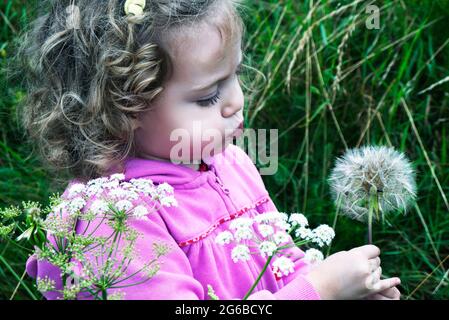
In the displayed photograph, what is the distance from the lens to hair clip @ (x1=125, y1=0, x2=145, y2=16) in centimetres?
197

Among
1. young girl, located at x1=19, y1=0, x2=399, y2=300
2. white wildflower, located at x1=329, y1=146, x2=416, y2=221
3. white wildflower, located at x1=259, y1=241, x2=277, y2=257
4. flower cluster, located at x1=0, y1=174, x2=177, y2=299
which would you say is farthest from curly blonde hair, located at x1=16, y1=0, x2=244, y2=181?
white wildflower, located at x1=259, y1=241, x2=277, y2=257

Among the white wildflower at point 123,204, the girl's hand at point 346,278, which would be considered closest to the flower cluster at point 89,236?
the white wildflower at point 123,204

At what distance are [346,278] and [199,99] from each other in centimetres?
62

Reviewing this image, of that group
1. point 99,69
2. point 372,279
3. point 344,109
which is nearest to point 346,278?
point 372,279

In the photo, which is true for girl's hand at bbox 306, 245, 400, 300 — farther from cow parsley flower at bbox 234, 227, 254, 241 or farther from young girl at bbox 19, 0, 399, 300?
cow parsley flower at bbox 234, 227, 254, 241

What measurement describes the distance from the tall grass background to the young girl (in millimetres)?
777

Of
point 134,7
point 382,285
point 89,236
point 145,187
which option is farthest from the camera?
point 134,7

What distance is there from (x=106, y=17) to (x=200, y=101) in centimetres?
36

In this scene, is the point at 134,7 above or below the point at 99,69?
above

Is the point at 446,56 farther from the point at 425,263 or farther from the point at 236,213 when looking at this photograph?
the point at 236,213

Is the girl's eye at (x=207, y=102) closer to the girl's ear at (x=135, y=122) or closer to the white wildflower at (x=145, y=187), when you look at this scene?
the girl's ear at (x=135, y=122)

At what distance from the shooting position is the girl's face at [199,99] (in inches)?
76.4

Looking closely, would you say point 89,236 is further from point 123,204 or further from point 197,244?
Result: point 197,244

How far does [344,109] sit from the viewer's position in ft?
10.2
